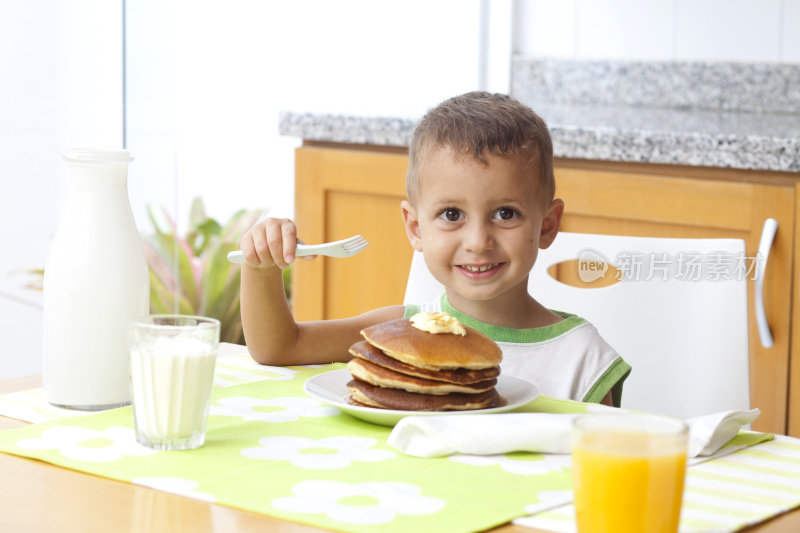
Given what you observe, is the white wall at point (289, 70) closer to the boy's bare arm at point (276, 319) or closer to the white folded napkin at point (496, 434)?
the boy's bare arm at point (276, 319)

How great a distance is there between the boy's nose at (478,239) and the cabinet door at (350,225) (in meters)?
1.12

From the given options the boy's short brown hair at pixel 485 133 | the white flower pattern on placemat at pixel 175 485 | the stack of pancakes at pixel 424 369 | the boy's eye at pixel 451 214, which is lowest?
the white flower pattern on placemat at pixel 175 485

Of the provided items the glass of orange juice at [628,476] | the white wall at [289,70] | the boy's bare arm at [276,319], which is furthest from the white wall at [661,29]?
the glass of orange juice at [628,476]

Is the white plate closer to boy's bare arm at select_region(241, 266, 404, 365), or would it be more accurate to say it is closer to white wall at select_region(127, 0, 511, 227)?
boy's bare arm at select_region(241, 266, 404, 365)

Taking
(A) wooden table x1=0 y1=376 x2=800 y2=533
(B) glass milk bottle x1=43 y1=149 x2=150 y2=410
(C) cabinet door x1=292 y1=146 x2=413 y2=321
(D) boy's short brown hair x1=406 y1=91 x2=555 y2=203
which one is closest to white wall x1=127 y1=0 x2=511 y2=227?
(C) cabinet door x1=292 y1=146 x2=413 y2=321

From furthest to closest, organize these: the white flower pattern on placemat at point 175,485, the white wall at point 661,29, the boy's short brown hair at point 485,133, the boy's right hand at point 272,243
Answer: the white wall at point 661,29 → the boy's short brown hair at point 485,133 → the boy's right hand at point 272,243 → the white flower pattern on placemat at point 175,485

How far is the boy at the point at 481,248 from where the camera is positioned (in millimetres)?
1213

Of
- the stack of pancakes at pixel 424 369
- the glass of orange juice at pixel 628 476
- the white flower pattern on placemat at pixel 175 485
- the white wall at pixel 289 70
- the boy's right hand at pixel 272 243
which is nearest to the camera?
the glass of orange juice at pixel 628 476

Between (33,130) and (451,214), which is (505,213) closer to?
(451,214)

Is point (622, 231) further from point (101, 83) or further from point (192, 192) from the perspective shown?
point (192, 192)

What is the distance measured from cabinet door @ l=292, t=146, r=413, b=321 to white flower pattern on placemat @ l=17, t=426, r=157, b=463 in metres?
1.49

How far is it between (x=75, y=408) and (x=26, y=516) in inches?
11.5

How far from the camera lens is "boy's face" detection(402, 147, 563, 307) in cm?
121

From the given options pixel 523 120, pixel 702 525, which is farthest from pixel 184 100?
pixel 702 525
